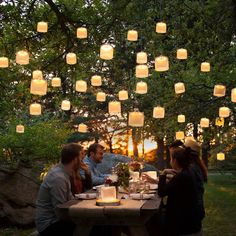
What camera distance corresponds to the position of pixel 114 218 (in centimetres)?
508

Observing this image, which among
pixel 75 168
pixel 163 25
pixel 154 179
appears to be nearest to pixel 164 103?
pixel 163 25

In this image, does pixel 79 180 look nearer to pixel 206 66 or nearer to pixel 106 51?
pixel 106 51

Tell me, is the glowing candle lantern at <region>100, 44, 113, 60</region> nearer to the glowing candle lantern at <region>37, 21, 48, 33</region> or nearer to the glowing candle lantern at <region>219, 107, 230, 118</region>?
the glowing candle lantern at <region>37, 21, 48, 33</region>

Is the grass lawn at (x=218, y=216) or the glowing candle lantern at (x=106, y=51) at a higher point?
the glowing candle lantern at (x=106, y=51)

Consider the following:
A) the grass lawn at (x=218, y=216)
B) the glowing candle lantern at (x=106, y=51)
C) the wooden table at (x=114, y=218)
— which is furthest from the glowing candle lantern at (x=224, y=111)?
the wooden table at (x=114, y=218)

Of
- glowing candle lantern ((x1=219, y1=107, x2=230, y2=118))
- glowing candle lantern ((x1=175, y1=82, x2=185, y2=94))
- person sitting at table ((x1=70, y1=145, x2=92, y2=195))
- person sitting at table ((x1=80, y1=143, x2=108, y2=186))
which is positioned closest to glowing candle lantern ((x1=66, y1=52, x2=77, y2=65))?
person sitting at table ((x1=80, y1=143, x2=108, y2=186))

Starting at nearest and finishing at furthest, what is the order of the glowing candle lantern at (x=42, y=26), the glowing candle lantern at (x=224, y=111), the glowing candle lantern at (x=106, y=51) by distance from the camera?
1. the glowing candle lantern at (x=42, y=26)
2. the glowing candle lantern at (x=106, y=51)
3. the glowing candle lantern at (x=224, y=111)

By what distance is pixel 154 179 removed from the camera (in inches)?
304

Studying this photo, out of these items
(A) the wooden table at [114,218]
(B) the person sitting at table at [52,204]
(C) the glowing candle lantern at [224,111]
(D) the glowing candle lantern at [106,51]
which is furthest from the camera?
(C) the glowing candle lantern at [224,111]

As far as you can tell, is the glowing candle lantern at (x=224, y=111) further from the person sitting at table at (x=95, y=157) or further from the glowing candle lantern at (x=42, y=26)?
the glowing candle lantern at (x=42, y=26)

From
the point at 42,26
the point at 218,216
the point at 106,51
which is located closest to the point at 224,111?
the point at 218,216

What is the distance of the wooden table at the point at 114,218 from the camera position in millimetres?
4980

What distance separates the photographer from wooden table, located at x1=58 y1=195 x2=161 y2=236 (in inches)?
196

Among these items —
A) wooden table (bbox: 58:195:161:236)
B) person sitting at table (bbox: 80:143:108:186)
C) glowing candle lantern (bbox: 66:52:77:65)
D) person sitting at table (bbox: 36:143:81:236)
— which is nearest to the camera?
wooden table (bbox: 58:195:161:236)
